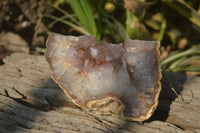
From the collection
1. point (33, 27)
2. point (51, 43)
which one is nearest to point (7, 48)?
point (33, 27)

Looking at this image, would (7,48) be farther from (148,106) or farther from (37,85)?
(148,106)

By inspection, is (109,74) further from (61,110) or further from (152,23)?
(152,23)

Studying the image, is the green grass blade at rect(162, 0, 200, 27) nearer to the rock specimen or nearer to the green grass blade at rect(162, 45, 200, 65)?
the green grass blade at rect(162, 45, 200, 65)

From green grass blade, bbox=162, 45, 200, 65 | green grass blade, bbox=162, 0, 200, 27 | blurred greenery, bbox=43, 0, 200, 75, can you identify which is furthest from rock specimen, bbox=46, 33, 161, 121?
green grass blade, bbox=162, 45, 200, 65

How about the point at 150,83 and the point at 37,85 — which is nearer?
the point at 150,83

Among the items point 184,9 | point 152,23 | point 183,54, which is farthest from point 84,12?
point 183,54
